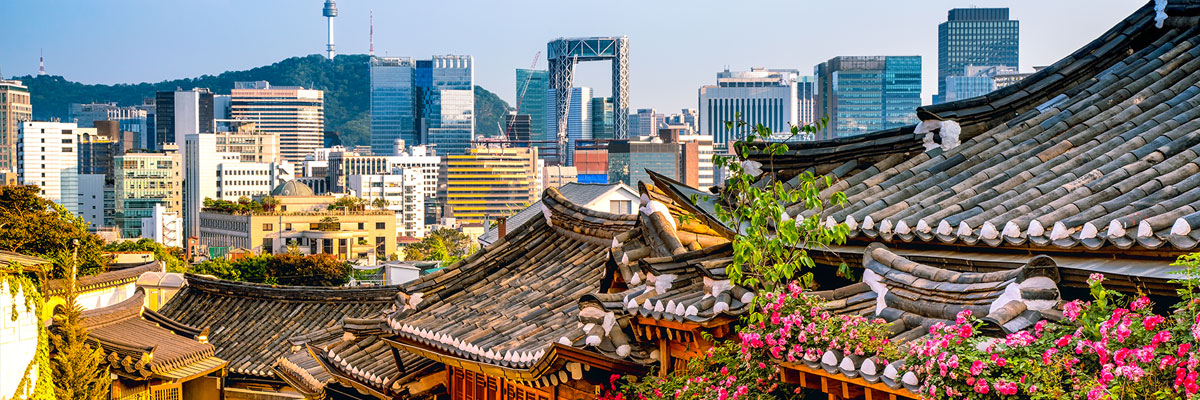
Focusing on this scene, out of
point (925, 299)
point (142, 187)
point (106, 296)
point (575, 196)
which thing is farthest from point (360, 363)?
point (142, 187)

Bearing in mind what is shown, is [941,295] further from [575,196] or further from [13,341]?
[575,196]

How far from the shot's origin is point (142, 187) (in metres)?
190

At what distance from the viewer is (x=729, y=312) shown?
721 cm

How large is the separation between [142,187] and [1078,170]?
19725 cm

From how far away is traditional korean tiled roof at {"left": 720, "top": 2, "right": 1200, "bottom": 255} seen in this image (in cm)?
570

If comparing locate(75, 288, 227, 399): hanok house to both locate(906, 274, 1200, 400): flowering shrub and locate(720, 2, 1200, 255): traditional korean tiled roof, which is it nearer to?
locate(720, 2, 1200, 255): traditional korean tiled roof

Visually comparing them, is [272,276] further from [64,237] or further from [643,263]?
[643,263]

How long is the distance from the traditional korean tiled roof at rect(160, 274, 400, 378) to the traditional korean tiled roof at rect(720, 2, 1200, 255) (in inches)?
753

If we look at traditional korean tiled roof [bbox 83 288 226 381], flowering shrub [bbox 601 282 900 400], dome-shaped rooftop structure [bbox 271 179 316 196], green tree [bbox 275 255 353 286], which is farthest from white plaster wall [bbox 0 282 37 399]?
dome-shaped rooftop structure [bbox 271 179 316 196]

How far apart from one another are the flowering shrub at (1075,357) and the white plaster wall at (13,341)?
1381cm

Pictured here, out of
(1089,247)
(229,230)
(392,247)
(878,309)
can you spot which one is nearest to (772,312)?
(878,309)

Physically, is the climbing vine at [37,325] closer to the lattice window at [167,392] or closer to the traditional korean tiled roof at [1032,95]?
the lattice window at [167,392]

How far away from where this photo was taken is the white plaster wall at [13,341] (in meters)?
16.0

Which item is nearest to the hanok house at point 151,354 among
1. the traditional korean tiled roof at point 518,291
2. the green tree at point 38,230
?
the green tree at point 38,230
